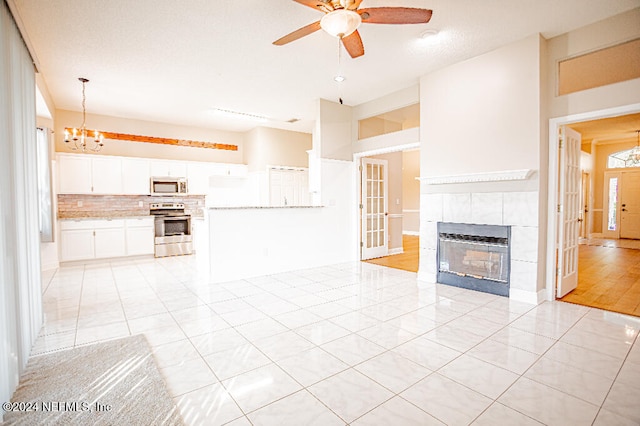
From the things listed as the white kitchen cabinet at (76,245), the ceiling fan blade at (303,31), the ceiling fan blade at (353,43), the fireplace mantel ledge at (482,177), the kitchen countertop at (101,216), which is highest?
the ceiling fan blade at (303,31)

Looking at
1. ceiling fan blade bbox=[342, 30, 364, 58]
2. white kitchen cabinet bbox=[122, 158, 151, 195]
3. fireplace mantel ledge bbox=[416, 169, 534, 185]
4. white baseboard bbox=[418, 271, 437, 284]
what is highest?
ceiling fan blade bbox=[342, 30, 364, 58]

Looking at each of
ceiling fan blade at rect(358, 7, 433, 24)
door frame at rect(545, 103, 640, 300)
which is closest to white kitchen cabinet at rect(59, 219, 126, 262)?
ceiling fan blade at rect(358, 7, 433, 24)

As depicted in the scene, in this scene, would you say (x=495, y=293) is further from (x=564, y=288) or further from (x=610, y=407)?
(x=610, y=407)

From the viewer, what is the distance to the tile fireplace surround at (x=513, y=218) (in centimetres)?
358

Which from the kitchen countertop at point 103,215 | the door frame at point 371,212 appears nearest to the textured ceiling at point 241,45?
the door frame at point 371,212

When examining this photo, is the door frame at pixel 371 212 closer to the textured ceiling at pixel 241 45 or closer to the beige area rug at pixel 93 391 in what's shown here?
the textured ceiling at pixel 241 45

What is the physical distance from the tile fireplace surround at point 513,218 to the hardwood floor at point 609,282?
1.82ft

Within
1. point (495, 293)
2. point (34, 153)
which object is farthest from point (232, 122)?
point (495, 293)

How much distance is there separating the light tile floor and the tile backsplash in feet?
9.01

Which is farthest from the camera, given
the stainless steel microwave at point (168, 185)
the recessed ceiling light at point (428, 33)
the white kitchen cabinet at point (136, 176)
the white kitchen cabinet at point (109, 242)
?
the stainless steel microwave at point (168, 185)

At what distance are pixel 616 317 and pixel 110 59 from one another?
6624 mm

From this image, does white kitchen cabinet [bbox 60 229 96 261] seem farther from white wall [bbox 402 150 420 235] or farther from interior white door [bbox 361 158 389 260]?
white wall [bbox 402 150 420 235]

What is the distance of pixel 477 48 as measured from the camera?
378cm

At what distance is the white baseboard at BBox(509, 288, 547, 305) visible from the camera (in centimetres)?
356
